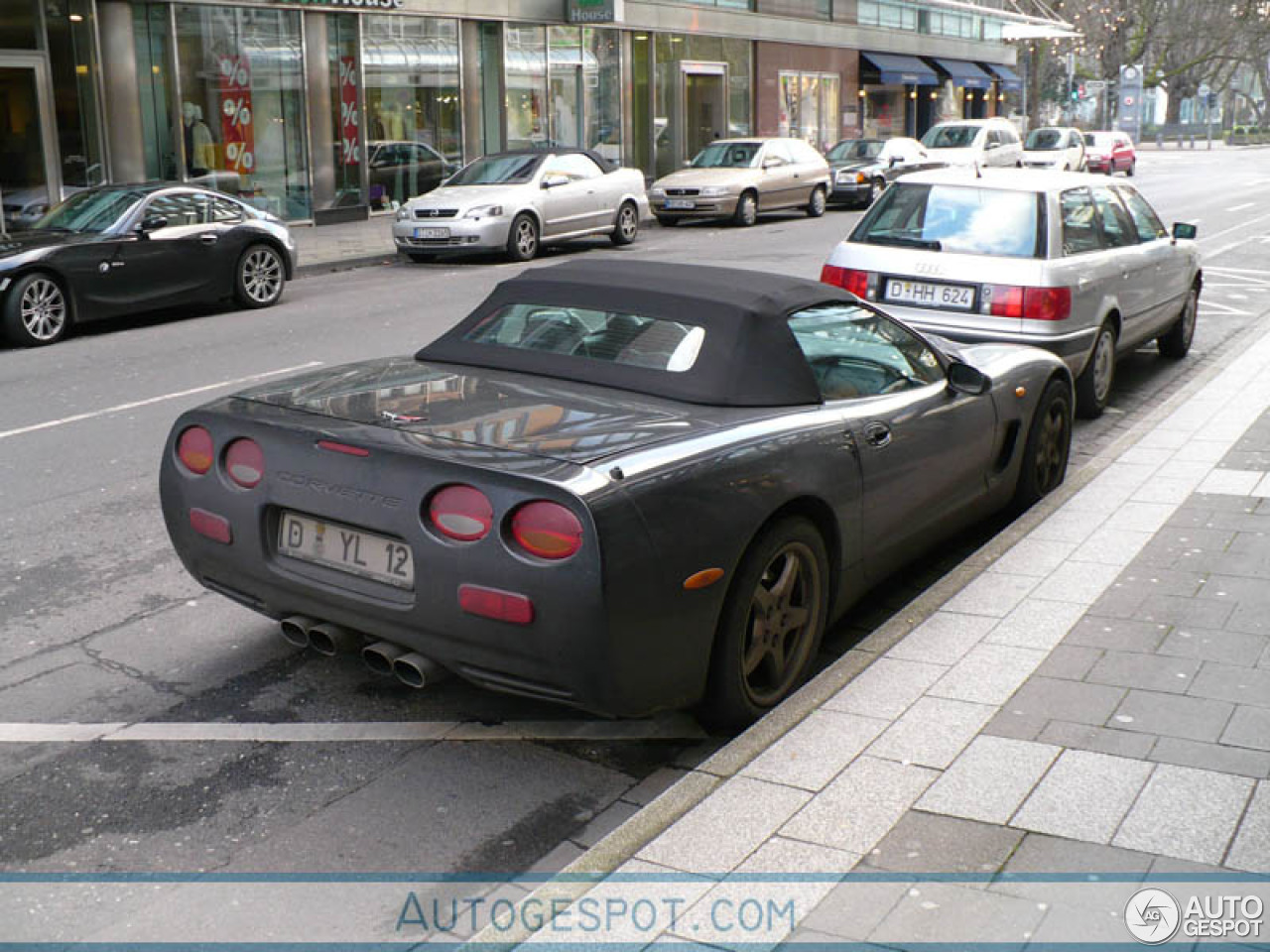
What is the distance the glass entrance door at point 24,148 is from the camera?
1942 cm

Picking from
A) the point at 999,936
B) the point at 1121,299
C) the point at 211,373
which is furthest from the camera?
the point at 211,373

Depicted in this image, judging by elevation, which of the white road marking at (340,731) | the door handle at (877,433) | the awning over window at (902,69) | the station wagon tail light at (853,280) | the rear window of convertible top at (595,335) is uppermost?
the awning over window at (902,69)

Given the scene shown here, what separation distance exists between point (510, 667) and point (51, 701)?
5.81 ft

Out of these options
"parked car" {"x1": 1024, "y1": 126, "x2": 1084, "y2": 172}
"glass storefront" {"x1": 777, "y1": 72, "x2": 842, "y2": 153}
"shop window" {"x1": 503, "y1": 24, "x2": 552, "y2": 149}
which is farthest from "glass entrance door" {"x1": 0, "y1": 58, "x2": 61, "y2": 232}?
"parked car" {"x1": 1024, "y1": 126, "x2": 1084, "y2": 172}

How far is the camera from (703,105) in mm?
34750

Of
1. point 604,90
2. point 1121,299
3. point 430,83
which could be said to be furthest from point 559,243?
point 1121,299

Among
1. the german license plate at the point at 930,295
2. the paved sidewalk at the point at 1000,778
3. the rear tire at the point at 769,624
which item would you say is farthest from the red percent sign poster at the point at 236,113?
the rear tire at the point at 769,624

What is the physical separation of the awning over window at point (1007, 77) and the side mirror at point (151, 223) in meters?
43.3

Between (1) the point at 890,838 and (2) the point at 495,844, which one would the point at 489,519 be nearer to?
(2) the point at 495,844

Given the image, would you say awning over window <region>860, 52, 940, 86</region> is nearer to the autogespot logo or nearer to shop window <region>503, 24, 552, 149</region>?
shop window <region>503, 24, 552, 149</region>

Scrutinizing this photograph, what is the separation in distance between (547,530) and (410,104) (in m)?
23.6

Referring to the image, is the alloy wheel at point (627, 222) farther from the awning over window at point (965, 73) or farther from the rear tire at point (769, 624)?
the awning over window at point (965, 73)

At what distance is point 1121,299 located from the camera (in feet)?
31.1

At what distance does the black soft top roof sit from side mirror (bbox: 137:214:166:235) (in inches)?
368
